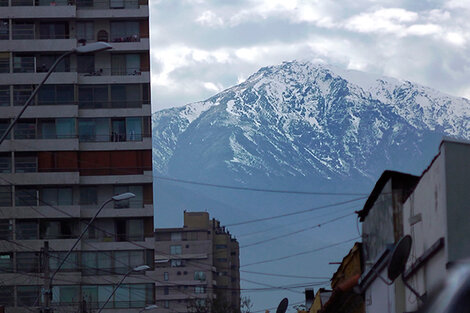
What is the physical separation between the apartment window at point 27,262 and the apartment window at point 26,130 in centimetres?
975

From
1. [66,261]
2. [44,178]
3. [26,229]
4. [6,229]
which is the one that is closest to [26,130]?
[44,178]

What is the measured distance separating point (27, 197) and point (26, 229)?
8.57ft

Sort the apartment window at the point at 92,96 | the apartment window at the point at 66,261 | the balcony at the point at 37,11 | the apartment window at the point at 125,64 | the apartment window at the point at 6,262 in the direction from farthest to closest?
the apartment window at the point at 125,64 → the apartment window at the point at 92,96 → the balcony at the point at 37,11 → the apartment window at the point at 66,261 → the apartment window at the point at 6,262

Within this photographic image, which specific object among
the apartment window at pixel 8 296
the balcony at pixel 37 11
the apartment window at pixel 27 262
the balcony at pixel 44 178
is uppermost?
the balcony at pixel 37 11

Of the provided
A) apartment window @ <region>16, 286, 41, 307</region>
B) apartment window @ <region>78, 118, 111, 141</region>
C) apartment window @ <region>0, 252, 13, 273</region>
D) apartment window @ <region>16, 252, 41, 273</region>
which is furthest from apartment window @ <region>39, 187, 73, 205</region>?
apartment window @ <region>16, 286, 41, 307</region>

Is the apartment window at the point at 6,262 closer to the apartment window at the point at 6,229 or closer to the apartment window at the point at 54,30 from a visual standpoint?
the apartment window at the point at 6,229

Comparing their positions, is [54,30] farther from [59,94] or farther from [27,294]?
[27,294]

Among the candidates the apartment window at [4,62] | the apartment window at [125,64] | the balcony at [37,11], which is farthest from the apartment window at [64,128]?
the balcony at [37,11]

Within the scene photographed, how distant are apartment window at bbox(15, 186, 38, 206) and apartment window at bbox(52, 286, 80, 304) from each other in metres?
7.17

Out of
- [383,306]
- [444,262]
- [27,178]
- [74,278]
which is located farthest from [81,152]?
[444,262]

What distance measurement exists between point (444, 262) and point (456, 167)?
5.73 ft

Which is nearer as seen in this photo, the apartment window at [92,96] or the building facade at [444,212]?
the building facade at [444,212]

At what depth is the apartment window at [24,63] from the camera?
85250 millimetres

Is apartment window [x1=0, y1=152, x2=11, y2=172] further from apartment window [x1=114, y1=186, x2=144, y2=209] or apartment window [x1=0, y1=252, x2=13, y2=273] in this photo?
apartment window [x1=114, y1=186, x2=144, y2=209]
